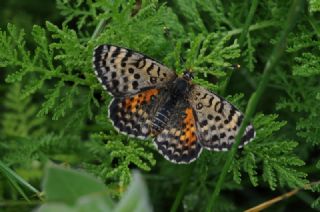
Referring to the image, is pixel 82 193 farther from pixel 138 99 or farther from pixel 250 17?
pixel 250 17

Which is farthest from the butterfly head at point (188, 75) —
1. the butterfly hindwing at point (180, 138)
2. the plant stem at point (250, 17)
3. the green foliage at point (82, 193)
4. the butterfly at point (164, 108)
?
the green foliage at point (82, 193)

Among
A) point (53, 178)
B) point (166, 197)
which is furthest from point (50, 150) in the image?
point (53, 178)

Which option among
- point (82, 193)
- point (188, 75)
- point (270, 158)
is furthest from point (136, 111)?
point (82, 193)

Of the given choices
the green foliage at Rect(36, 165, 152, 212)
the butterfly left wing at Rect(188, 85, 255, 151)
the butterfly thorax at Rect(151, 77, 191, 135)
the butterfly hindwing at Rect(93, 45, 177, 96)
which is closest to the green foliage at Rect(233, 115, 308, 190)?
the butterfly left wing at Rect(188, 85, 255, 151)

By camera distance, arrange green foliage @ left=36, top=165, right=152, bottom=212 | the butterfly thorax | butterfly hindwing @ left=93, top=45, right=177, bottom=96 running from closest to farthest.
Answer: green foliage @ left=36, top=165, right=152, bottom=212 < butterfly hindwing @ left=93, top=45, right=177, bottom=96 < the butterfly thorax

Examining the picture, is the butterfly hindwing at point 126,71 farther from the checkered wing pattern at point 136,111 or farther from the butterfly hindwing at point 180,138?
the butterfly hindwing at point 180,138

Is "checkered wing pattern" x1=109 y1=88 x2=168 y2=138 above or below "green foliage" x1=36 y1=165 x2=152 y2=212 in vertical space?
above

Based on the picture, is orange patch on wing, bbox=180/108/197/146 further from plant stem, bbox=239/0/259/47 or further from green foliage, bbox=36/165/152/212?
green foliage, bbox=36/165/152/212

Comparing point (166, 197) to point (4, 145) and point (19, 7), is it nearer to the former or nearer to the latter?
point (4, 145)
